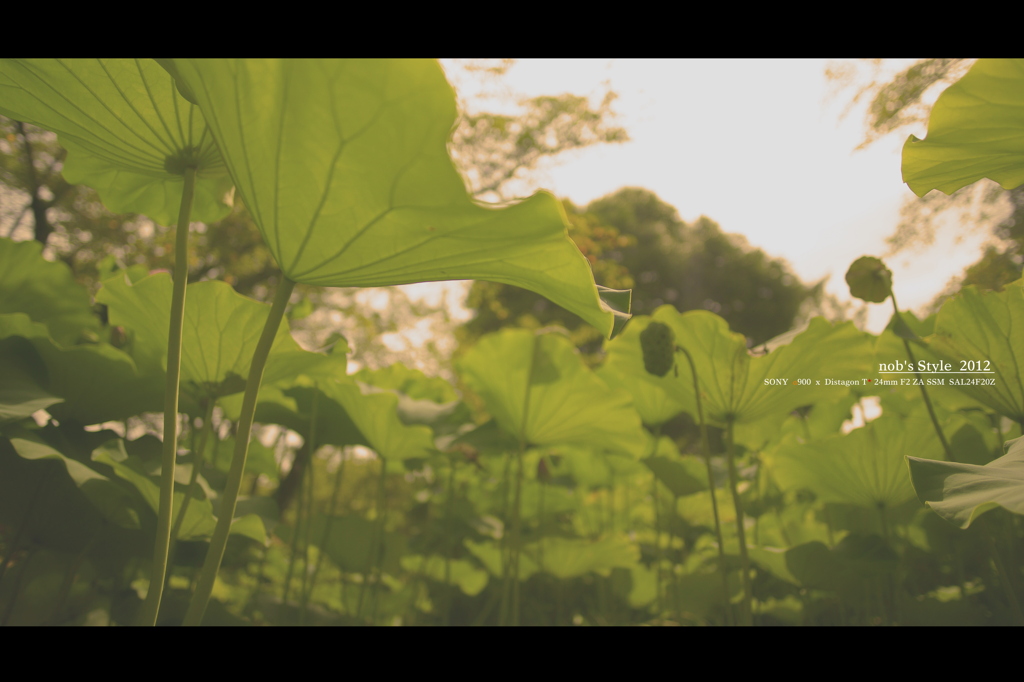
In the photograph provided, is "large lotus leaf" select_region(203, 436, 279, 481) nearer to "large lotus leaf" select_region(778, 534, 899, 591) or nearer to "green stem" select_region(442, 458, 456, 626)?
"green stem" select_region(442, 458, 456, 626)

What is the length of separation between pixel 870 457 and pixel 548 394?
56cm

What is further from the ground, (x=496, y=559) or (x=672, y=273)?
(x=672, y=273)

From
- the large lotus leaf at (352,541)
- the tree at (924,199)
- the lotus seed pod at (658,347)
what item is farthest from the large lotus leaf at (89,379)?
the tree at (924,199)

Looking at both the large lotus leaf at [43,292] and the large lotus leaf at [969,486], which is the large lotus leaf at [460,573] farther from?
the large lotus leaf at [969,486]

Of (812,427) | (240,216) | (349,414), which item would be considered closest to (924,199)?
(812,427)

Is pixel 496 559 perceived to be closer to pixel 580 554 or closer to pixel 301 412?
pixel 580 554

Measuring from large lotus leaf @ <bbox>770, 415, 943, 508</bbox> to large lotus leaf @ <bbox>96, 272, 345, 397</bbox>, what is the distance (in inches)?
32.4

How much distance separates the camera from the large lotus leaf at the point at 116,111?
498 mm

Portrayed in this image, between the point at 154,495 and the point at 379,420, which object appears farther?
the point at 379,420

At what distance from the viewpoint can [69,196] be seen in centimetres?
409

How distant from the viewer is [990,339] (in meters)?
0.68
